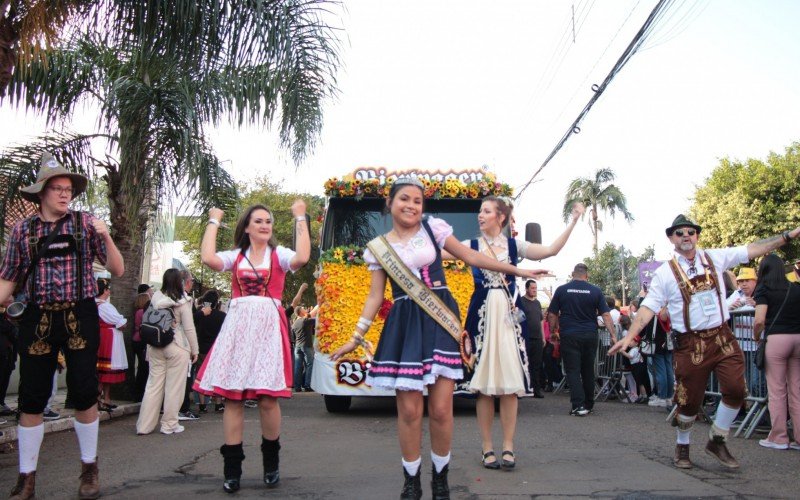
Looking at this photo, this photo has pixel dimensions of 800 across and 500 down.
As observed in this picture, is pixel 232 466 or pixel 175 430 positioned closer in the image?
pixel 232 466

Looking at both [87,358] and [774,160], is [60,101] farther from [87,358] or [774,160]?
[774,160]

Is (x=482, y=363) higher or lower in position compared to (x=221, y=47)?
lower

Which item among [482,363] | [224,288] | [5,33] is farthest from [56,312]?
[224,288]

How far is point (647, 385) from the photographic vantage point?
13.4 metres

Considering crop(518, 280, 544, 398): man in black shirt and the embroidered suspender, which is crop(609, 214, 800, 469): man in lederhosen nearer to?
the embroidered suspender

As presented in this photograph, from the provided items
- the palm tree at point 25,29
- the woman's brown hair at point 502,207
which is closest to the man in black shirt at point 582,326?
the woman's brown hair at point 502,207

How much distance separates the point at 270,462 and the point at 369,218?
5.45m

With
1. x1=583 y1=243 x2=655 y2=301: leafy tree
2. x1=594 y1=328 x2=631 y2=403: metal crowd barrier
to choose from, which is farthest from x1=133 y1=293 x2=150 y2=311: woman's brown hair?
x1=583 y1=243 x2=655 y2=301: leafy tree

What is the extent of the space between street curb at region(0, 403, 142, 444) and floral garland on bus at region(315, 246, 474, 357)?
306 centimetres

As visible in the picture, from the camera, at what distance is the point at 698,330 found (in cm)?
601

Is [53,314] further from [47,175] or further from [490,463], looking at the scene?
[490,463]

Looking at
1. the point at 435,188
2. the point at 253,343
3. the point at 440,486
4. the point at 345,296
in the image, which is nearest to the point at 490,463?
the point at 440,486

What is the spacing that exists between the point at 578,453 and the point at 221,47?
5.54 m

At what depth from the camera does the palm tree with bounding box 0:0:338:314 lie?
810 centimetres
